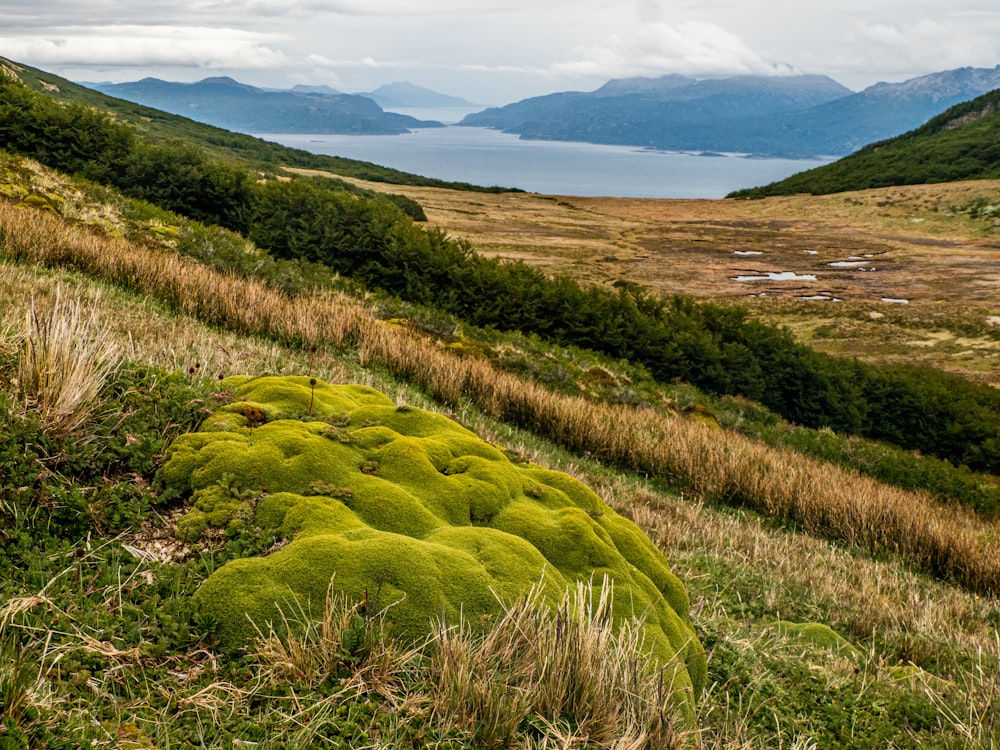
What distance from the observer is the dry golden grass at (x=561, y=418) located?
9.47 meters

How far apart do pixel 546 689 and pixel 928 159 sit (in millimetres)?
117112

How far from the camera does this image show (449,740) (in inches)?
97.3

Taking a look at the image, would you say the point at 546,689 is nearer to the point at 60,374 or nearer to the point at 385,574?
the point at 385,574

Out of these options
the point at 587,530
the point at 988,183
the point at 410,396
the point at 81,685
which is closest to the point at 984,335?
→ the point at 410,396

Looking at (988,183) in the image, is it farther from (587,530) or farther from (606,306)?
(587,530)

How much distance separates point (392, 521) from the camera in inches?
150

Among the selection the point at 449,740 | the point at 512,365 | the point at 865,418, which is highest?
the point at 449,740

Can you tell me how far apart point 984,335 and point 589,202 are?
75.4 meters

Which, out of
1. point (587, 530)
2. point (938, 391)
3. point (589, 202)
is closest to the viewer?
point (587, 530)

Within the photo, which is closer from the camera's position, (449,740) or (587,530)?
(449,740)

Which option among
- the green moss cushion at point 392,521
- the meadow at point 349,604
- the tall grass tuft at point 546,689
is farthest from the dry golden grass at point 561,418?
the tall grass tuft at point 546,689

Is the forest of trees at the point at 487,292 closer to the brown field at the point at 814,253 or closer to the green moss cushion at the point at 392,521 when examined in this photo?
the brown field at the point at 814,253

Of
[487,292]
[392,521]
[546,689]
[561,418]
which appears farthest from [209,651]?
[487,292]

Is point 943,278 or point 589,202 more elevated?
point 589,202
